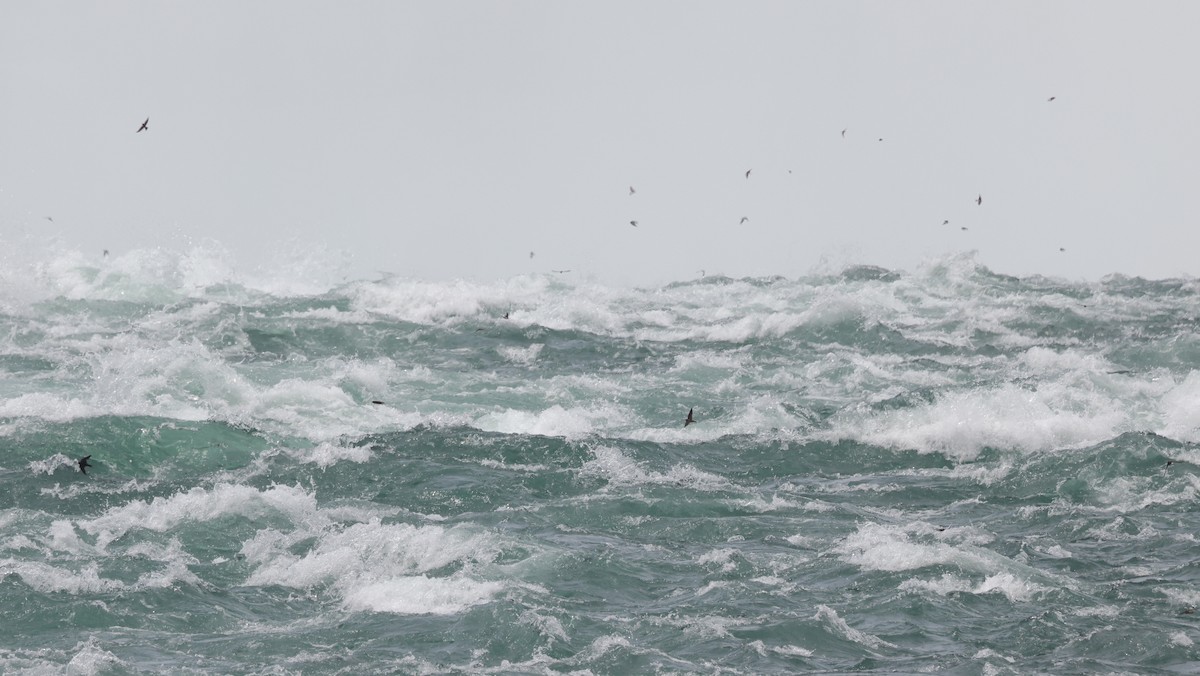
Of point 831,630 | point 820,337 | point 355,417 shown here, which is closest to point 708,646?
point 831,630

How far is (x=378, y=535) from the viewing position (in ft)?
65.6

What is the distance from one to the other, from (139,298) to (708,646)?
1853 inches

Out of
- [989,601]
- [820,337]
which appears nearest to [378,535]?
[989,601]

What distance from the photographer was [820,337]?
45.2 metres

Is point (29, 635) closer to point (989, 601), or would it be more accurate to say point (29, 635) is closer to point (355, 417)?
point (989, 601)

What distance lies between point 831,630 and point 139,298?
47326mm

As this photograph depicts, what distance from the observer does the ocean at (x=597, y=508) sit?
1625 centimetres

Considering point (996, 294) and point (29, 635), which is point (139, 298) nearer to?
point (996, 294)

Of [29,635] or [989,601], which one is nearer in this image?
[29,635]

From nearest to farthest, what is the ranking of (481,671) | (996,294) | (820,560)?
(481,671) < (820,560) < (996,294)

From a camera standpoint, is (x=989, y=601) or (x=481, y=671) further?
(x=989, y=601)

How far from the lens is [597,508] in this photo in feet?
73.3

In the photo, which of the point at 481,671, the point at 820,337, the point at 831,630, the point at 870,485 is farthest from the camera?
the point at 820,337

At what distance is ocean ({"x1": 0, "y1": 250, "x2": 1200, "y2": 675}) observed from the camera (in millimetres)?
16250
